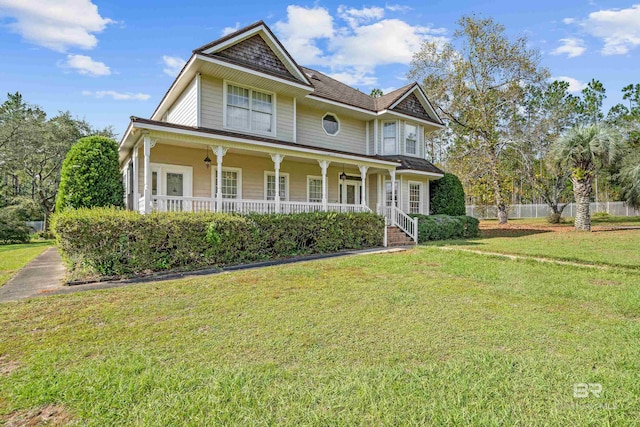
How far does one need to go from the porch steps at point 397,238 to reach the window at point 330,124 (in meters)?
5.73

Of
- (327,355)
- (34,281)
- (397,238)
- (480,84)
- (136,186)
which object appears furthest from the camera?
(480,84)

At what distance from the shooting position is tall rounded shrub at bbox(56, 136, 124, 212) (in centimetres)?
1066

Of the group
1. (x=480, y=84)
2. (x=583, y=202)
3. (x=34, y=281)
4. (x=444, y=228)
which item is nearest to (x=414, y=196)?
(x=444, y=228)

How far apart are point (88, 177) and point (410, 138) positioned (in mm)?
15452

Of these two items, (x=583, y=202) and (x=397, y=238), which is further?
(x=583, y=202)

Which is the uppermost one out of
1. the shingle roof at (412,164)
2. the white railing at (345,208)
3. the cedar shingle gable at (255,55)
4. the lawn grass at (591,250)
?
the cedar shingle gable at (255,55)

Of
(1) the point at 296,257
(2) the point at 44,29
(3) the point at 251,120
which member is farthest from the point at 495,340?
(2) the point at 44,29

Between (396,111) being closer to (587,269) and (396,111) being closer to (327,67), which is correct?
(327,67)

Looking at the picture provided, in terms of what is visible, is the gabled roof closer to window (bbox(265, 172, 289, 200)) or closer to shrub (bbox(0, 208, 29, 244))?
window (bbox(265, 172, 289, 200))

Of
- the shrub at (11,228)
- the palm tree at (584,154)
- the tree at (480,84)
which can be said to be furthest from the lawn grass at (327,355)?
the tree at (480,84)

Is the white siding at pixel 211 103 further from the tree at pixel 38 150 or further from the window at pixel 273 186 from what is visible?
the tree at pixel 38 150

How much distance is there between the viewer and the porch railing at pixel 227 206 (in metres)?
9.52

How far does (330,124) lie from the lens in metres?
16.5

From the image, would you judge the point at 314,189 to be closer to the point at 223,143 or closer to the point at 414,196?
the point at 223,143
